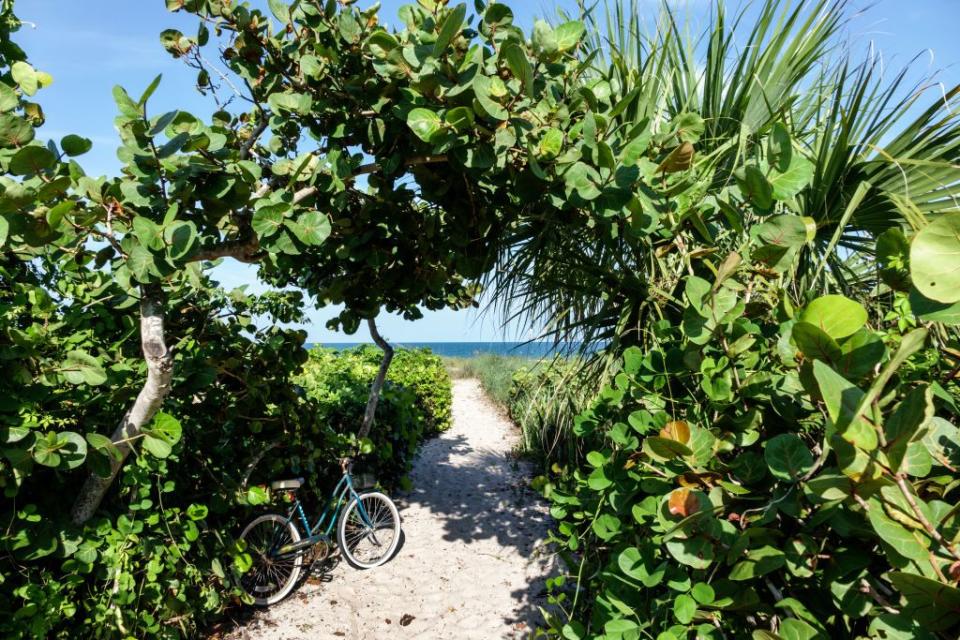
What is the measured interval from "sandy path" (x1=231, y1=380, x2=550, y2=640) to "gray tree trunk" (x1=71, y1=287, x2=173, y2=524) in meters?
1.38

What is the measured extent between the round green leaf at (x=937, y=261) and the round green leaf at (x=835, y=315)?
0.19 metres

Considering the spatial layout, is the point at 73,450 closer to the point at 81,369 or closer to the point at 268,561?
the point at 81,369

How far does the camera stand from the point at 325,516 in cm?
→ 397

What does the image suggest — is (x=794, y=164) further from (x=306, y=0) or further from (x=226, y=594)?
(x=226, y=594)

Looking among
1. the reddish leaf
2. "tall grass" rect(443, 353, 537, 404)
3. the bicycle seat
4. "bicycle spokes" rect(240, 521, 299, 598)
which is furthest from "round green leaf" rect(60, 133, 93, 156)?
"tall grass" rect(443, 353, 537, 404)

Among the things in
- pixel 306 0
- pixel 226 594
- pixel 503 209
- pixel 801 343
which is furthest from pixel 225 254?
pixel 801 343

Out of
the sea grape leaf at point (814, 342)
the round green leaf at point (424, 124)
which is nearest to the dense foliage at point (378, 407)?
the round green leaf at point (424, 124)

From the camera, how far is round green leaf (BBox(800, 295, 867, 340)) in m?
0.74

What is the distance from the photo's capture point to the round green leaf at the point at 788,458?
81 centimetres

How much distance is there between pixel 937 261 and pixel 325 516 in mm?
4174

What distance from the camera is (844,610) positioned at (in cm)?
82

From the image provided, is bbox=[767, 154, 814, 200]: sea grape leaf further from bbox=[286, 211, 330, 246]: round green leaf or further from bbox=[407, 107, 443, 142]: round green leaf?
bbox=[286, 211, 330, 246]: round green leaf

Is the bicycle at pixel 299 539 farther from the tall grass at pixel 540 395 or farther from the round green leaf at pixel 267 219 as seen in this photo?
the round green leaf at pixel 267 219

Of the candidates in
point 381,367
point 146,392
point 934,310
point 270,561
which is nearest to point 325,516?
point 270,561
